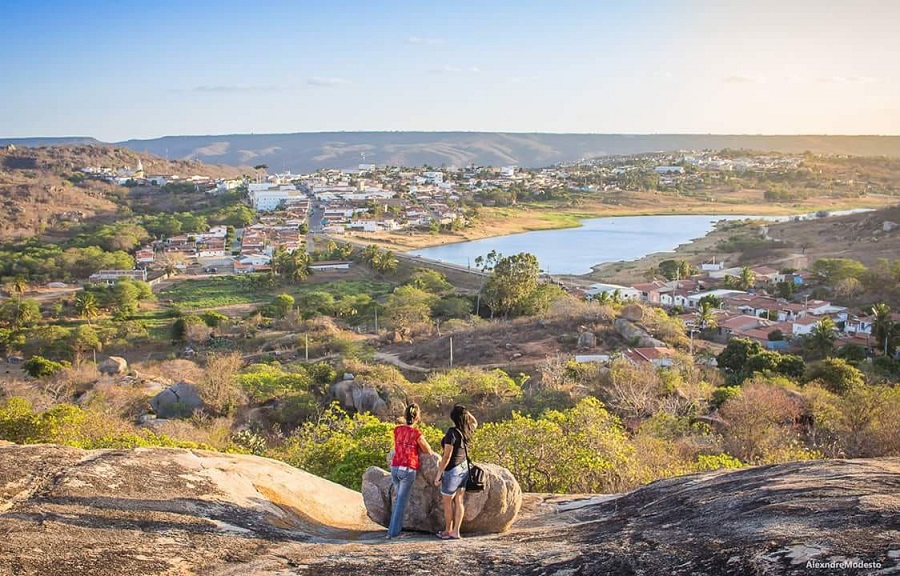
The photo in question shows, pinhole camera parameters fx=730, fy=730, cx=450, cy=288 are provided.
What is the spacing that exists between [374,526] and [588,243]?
63.2m

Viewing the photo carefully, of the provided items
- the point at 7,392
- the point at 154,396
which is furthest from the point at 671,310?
the point at 7,392

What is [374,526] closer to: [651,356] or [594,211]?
[651,356]

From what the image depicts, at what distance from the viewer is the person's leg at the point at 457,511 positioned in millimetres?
5129

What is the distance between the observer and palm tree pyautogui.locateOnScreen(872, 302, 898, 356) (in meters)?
25.1

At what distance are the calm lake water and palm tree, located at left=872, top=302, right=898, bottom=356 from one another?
1073 inches

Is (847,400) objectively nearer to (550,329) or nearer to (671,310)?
(550,329)

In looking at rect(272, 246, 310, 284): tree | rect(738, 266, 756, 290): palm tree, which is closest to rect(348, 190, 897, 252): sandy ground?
rect(272, 246, 310, 284): tree

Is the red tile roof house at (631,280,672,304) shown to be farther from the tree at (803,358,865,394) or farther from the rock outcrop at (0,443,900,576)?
the rock outcrop at (0,443,900,576)

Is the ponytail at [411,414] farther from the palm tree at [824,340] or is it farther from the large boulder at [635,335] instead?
the palm tree at [824,340]

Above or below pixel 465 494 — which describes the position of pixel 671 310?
below

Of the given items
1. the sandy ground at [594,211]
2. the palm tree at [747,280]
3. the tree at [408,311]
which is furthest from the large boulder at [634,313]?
→ the sandy ground at [594,211]

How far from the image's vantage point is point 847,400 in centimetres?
1355

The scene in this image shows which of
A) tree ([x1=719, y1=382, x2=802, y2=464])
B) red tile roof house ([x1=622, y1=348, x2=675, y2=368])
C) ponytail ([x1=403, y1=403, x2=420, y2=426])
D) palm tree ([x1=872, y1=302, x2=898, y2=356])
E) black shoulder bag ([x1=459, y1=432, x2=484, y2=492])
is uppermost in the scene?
ponytail ([x1=403, y1=403, x2=420, y2=426])

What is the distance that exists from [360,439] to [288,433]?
30.2 feet
